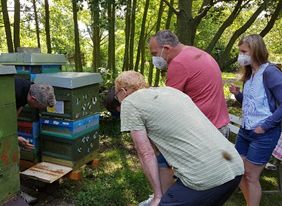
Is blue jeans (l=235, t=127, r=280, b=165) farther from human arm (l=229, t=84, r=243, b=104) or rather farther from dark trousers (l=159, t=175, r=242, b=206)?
dark trousers (l=159, t=175, r=242, b=206)

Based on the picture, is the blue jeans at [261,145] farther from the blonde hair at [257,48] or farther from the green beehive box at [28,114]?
the green beehive box at [28,114]

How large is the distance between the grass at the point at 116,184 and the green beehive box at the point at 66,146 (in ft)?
1.14

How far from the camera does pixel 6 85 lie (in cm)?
332

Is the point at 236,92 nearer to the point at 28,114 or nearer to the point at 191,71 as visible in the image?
the point at 191,71

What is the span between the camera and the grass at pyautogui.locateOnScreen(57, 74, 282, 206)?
402 cm

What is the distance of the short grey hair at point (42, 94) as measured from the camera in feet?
13.0

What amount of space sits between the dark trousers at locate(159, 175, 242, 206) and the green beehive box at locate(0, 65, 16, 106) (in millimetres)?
1903

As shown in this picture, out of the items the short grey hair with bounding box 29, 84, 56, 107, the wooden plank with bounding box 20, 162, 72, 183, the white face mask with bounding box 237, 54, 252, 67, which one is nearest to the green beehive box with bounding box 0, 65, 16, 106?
the short grey hair with bounding box 29, 84, 56, 107

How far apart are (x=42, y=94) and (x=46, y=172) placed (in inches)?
36.4

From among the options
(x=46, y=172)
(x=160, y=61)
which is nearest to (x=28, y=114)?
(x=46, y=172)

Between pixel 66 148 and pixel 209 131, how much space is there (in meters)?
2.77

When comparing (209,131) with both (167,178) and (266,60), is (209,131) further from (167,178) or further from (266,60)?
(266,60)

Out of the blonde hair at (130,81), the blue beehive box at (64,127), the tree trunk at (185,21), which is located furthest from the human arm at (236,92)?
the tree trunk at (185,21)

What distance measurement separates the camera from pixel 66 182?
15.2 feet
